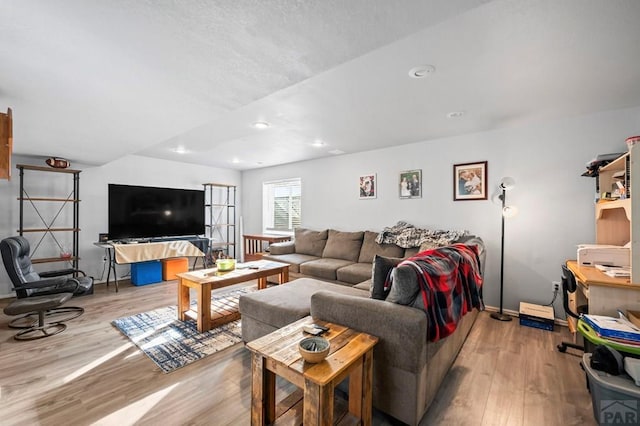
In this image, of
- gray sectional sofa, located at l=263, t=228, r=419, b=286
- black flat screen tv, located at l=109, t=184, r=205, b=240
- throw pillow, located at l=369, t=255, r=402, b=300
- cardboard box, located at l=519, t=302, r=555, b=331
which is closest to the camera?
throw pillow, located at l=369, t=255, r=402, b=300

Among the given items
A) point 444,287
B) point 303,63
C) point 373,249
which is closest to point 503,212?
point 373,249

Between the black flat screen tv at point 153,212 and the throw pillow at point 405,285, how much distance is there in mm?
4834

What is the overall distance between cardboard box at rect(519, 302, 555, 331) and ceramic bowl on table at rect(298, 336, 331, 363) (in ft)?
9.13

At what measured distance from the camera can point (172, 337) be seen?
8.43 feet

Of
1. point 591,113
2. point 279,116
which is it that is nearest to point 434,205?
point 591,113

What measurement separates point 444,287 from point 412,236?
210cm

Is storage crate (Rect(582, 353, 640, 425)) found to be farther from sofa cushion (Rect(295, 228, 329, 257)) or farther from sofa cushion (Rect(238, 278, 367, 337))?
sofa cushion (Rect(295, 228, 329, 257))

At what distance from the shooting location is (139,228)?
479 cm

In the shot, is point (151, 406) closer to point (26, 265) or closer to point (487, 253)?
point (26, 265)

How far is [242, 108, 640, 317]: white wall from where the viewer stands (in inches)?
113

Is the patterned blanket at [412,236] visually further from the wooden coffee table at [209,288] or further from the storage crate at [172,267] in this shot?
the storage crate at [172,267]

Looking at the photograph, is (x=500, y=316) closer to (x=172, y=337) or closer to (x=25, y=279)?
(x=172, y=337)

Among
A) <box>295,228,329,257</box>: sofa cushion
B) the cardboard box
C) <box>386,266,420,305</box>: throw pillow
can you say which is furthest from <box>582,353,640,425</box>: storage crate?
<box>295,228,329,257</box>: sofa cushion

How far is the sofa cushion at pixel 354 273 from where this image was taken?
348 cm
